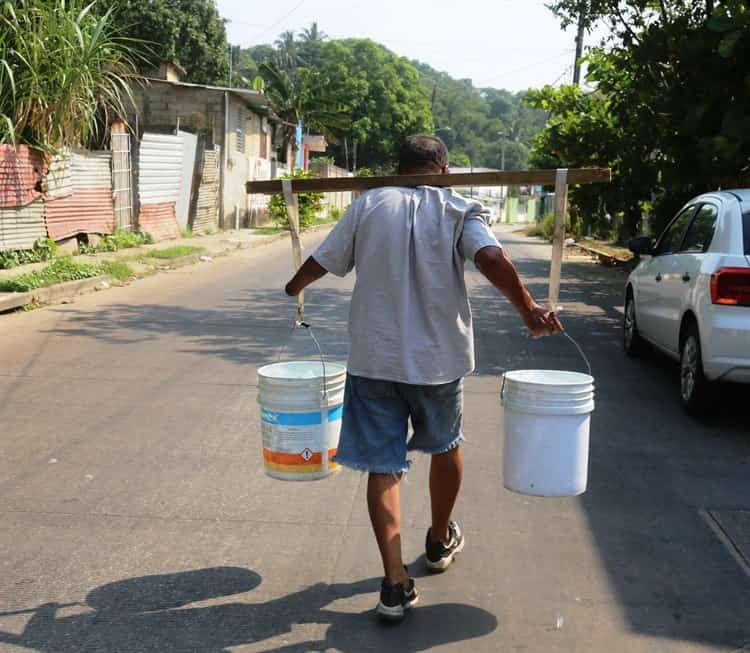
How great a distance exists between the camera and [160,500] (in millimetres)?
4922

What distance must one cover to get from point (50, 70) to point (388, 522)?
12842 mm

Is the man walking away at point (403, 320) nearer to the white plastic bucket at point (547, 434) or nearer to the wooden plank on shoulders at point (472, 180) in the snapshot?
the wooden plank on shoulders at point (472, 180)

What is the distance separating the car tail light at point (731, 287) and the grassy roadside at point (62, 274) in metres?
8.70

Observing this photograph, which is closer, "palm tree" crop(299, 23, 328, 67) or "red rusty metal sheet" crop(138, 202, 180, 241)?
"red rusty metal sheet" crop(138, 202, 180, 241)

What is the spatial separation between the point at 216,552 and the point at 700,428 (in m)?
3.81

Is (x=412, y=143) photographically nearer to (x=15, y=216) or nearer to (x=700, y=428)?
(x=700, y=428)

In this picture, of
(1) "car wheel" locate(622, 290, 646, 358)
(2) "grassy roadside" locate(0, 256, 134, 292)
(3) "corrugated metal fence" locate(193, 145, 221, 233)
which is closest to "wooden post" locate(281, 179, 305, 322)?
(1) "car wheel" locate(622, 290, 646, 358)

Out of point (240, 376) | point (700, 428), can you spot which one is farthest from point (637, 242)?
point (240, 376)

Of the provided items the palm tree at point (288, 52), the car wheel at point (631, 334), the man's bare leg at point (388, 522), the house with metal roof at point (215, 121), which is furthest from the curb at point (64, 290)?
the palm tree at point (288, 52)

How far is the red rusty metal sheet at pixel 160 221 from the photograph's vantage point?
21.6 metres

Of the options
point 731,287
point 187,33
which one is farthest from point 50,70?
point 187,33

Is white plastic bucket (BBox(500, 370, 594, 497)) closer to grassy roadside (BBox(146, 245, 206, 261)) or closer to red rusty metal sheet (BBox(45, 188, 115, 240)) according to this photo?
red rusty metal sheet (BBox(45, 188, 115, 240))

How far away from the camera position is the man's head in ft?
12.2

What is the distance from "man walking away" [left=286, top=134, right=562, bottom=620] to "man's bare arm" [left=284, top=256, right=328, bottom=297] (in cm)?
2
